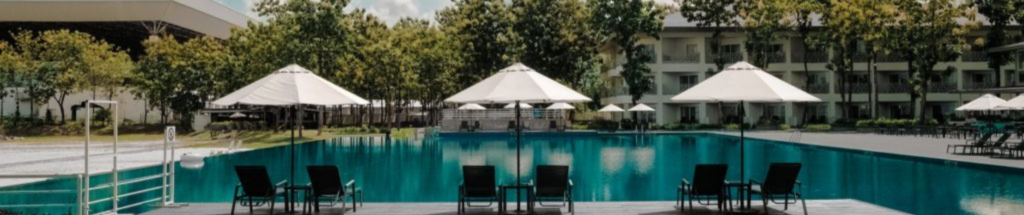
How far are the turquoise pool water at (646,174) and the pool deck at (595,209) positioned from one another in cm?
228

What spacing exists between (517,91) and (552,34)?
4395 centimetres

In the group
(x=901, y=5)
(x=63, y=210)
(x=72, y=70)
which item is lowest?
(x=63, y=210)

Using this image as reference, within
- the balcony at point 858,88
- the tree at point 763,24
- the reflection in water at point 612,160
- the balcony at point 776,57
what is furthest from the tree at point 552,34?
the reflection in water at point 612,160

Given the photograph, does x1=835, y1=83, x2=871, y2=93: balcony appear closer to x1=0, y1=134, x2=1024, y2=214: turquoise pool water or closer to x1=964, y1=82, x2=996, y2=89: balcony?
x1=964, y1=82, x2=996, y2=89: balcony

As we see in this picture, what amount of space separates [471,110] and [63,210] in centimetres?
3858

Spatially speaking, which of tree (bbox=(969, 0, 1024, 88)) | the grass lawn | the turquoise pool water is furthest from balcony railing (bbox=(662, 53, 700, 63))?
the turquoise pool water

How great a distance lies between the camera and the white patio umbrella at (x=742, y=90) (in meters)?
10.5

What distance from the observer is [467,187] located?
1052cm

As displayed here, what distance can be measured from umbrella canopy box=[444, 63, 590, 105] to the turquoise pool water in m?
4.29

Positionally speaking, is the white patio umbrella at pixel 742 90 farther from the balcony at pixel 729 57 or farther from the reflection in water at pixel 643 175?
the balcony at pixel 729 57

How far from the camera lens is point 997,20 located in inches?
1891

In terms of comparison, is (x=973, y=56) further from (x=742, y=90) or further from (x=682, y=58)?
(x=742, y=90)

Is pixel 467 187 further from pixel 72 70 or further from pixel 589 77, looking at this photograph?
pixel 589 77

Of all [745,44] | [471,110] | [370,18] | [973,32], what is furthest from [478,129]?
[973,32]
